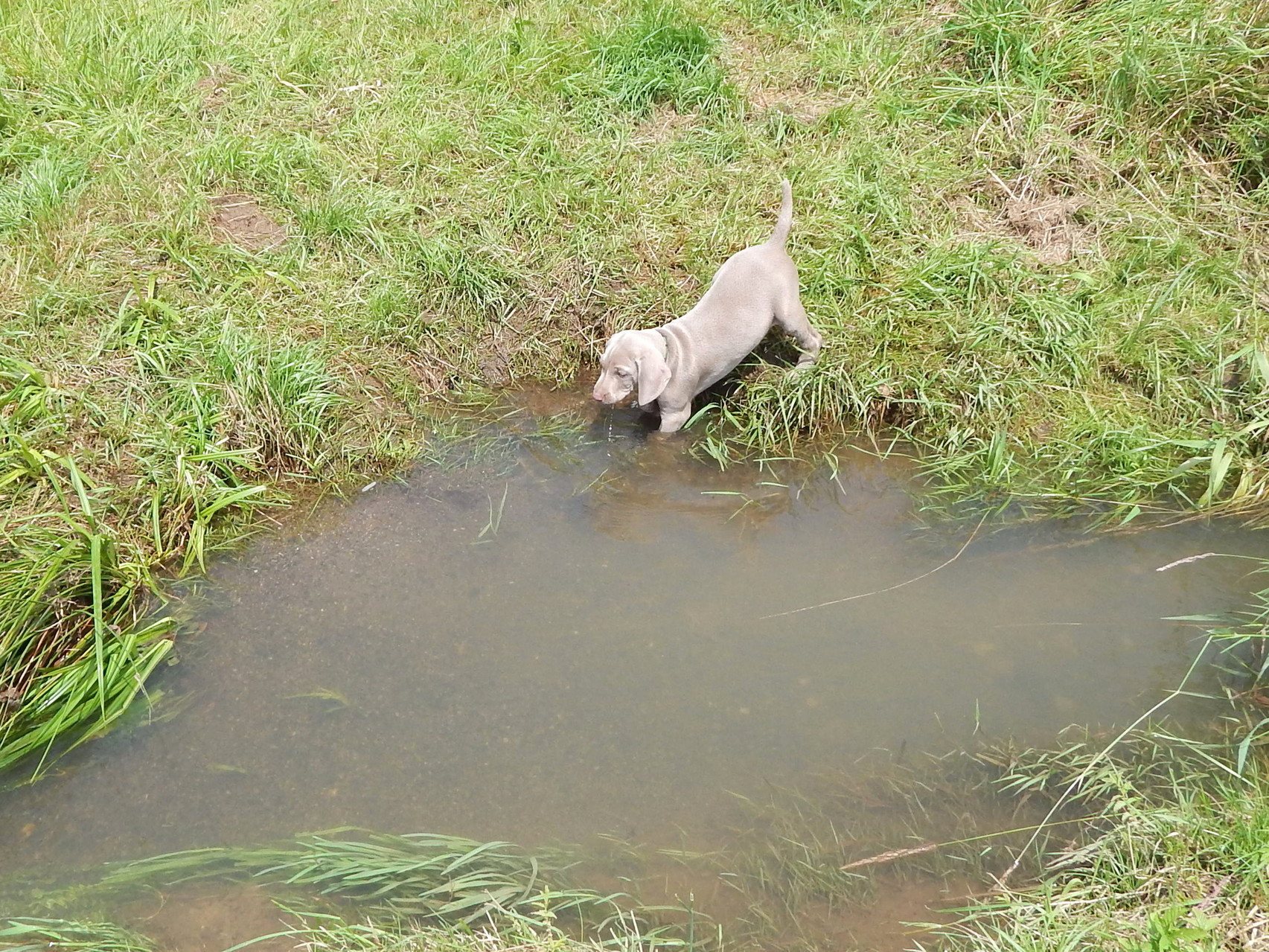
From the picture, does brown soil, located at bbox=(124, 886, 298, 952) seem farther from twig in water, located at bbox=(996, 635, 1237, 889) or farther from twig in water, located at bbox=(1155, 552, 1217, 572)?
twig in water, located at bbox=(1155, 552, 1217, 572)

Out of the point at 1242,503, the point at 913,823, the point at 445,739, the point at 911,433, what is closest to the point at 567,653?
the point at 445,739

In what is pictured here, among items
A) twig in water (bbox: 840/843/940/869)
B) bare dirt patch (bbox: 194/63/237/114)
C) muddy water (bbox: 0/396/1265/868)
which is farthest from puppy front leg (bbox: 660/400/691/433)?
bare dirt patch (bbox: 194/63/237/114)

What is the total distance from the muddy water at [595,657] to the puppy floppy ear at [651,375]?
39cm

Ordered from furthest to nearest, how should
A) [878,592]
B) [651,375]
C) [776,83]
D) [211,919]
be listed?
[776,83] → [651,375] → [878,592] → [211,919]

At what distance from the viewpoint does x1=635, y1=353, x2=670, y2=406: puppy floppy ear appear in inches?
163

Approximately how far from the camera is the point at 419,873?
282cm

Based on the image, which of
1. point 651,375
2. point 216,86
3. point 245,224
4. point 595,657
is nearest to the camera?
point 595,657

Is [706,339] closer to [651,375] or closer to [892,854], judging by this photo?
[651,375]

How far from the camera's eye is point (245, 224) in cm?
491

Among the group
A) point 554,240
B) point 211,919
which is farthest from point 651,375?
point 211,919

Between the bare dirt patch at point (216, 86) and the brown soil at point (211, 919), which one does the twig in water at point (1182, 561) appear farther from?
the bare dirt patch at point (216, 86)

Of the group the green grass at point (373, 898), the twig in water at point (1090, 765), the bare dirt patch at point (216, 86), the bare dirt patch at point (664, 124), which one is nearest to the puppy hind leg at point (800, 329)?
the bare dirt patch at point (664, 124)

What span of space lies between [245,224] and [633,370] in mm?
2266

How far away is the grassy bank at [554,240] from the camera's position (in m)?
3.94
